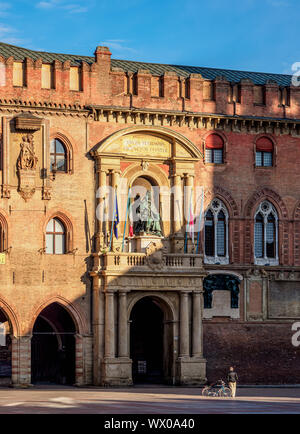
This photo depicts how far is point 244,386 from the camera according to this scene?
158 ft

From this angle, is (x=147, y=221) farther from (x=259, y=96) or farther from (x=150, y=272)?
(x=259, y=96)

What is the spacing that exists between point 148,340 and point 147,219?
636cm

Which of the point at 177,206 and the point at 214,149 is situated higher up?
the point at 214,149

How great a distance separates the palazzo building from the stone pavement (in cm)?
262

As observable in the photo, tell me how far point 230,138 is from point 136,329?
10.0m

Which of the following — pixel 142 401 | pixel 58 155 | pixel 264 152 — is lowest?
pixel 142 401

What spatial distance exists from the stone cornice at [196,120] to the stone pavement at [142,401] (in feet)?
39.6

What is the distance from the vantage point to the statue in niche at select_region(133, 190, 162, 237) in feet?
155

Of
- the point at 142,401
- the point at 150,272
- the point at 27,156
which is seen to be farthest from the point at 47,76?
the point at 142,401

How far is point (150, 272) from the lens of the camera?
46.7 metres

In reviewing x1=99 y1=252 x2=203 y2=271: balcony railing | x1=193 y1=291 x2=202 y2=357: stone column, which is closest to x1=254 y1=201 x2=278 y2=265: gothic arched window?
x1=99 y1=252 x2=203 y2=271: balcony railing

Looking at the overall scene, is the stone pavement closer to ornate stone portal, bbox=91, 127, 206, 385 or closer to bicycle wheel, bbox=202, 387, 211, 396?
bicycle wheel, bbox=202, 387, 211, 396
